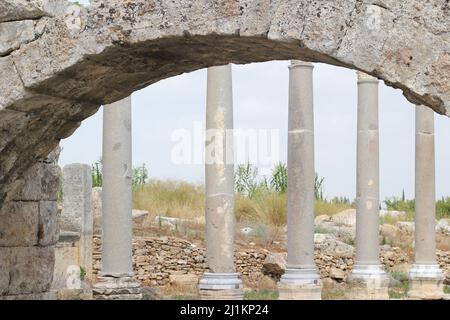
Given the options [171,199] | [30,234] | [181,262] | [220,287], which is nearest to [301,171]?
[220,287]

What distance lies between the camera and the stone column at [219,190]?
14.7m

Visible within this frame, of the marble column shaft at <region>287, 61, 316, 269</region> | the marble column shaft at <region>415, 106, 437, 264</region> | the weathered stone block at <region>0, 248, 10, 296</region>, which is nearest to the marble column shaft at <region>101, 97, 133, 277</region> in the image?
Result: the marble column shaft at <region>287, 61, 316, 269</region>

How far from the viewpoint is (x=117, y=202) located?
13.6m

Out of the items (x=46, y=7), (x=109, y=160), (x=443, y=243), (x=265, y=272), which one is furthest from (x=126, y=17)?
(x=443, y=243)

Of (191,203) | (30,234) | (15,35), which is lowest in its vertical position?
(30,234)

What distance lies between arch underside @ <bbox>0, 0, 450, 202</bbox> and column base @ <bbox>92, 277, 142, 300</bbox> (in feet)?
20.6

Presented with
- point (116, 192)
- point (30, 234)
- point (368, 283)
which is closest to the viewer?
point (30, 234)

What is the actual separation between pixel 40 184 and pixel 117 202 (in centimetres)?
542

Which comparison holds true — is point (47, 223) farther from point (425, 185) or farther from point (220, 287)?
point (425, 185)

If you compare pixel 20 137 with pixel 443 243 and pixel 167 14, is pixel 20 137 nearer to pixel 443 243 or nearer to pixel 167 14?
pixel 167 14

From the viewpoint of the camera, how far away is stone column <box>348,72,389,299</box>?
18.5 meters

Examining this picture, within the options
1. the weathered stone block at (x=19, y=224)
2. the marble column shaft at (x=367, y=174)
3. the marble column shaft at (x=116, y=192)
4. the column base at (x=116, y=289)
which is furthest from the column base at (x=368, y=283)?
the weathered stone block at (x=19, y=224)

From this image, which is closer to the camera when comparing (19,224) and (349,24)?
(349,24)

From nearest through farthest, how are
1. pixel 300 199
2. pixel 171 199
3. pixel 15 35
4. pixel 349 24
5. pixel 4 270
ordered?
pixel 349 24 → pixel 15 35 → pixel 4 270 → pixel 300 199 → pixel 171 199
